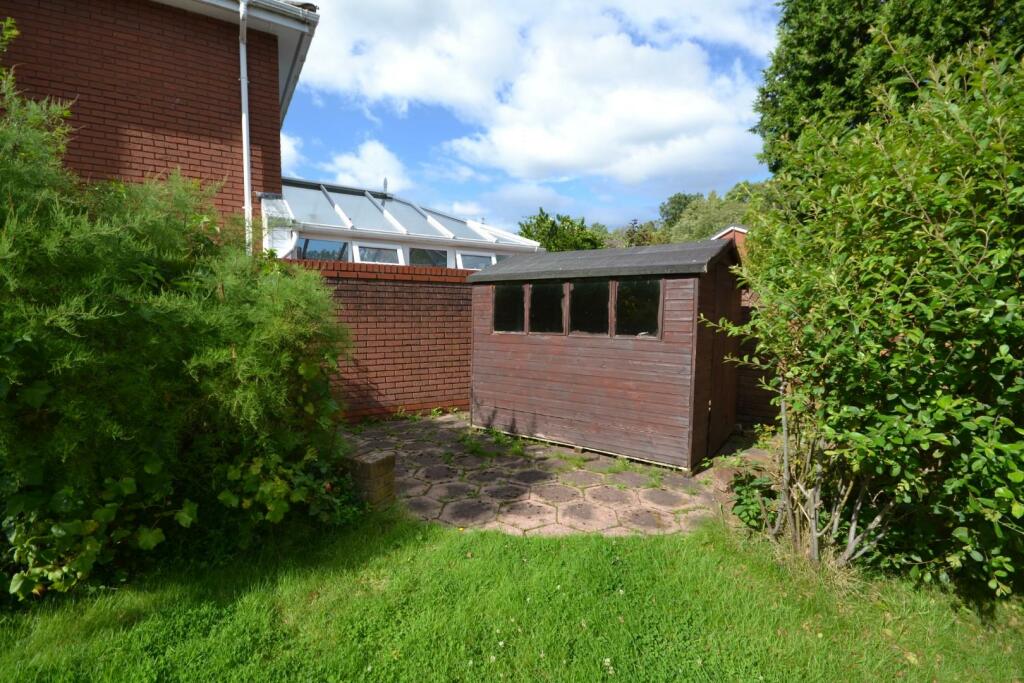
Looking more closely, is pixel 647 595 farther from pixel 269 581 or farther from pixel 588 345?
pixel 588 345

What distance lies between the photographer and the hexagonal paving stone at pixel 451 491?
4445 mm

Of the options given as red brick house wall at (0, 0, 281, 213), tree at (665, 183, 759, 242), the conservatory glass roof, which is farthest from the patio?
tree at (665, 183, 759, 242)

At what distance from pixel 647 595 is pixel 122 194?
3.99 meters

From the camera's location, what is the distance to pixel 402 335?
7625 mm

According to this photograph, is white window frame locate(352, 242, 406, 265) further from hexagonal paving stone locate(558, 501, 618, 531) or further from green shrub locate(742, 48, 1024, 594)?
green shrub locate(742, 48, 1024, 594)

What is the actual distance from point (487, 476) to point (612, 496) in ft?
4.21

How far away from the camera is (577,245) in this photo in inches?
624

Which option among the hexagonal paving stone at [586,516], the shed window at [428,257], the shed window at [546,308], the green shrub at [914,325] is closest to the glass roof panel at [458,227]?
the shed window at [428,257]

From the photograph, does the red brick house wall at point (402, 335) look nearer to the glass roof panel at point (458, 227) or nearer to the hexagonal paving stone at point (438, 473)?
the hexagonal paving stone at point (438, 473)

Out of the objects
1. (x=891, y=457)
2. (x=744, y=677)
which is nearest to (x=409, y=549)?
(x=744, y=677)

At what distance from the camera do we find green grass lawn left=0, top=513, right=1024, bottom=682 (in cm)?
231

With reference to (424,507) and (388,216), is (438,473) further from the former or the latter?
(388,216)

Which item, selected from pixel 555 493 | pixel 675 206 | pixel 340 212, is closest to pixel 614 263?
pixel 555 493

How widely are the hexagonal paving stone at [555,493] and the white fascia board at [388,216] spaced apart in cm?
862
